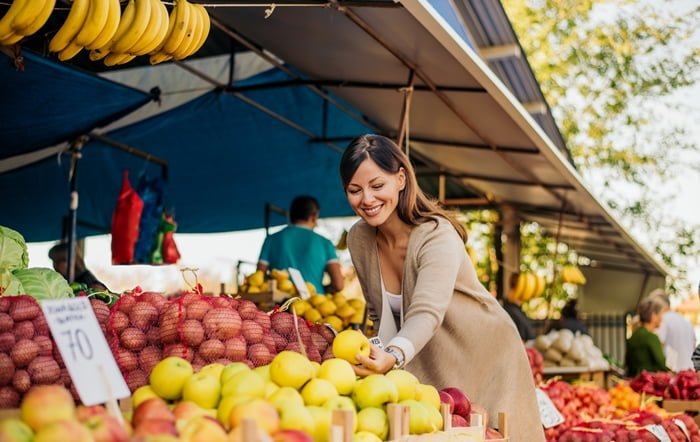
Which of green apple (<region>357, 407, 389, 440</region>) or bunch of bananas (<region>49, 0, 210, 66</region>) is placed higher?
bunch of bananas (<region>49, 0, 210, 66</region>)

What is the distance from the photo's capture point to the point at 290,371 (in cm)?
237

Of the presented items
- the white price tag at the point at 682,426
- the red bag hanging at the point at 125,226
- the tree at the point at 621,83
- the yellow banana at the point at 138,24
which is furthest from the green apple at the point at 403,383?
the tree at the point at 621,83

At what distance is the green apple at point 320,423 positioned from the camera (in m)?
2.21

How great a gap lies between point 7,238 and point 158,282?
18.8 feet

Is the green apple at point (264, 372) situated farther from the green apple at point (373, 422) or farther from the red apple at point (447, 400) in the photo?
the red apple at point (447, 400)

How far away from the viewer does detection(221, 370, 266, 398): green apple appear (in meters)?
2.20

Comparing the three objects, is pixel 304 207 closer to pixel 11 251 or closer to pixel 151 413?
pixel 11 251

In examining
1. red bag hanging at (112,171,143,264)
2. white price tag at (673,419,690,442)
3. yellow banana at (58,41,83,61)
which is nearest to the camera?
yellow banana at (58,41,83,61)

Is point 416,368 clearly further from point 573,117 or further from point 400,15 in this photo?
point 573,117

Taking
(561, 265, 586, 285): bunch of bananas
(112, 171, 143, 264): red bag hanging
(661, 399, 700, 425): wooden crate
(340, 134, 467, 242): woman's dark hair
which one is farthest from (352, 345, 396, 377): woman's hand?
(561, 265, 586, 285): bunch of bananas

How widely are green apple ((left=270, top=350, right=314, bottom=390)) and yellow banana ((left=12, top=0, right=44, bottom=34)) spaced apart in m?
1.77

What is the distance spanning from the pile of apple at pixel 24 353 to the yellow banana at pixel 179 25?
1.92 metres

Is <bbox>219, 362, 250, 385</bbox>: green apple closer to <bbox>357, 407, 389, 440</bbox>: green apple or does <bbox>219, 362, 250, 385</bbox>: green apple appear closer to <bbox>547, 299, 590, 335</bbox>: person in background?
<bbox>357, 407, 389, 440</bbox>: green apple

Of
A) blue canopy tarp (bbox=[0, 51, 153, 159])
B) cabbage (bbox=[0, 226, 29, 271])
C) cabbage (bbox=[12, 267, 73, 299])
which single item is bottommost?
cabbage (bbox=[12, 267, 73, 299])
